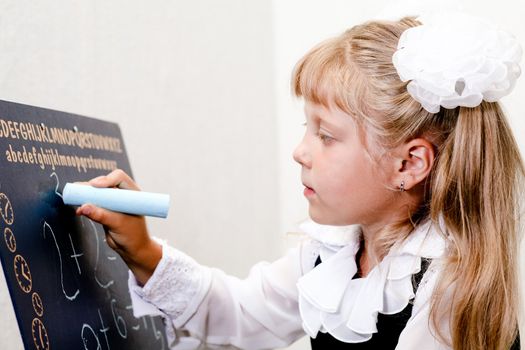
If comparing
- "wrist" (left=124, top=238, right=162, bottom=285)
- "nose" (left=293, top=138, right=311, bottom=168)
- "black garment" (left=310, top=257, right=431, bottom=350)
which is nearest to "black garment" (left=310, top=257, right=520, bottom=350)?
"black garment" (left=310, top=257, right=431, bottom=350)

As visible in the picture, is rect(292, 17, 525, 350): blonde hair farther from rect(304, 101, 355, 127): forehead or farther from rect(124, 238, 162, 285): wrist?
rect(124, 238, 162, 285): wrist

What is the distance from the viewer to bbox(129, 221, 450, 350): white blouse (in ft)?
3.20

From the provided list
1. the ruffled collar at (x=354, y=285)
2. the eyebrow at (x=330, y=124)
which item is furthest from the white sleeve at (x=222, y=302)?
the eyebrow at (x=330, y=124)

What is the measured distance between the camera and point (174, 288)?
1.03m

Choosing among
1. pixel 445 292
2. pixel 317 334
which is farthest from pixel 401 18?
pixel 317 334

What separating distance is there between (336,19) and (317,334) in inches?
37.8

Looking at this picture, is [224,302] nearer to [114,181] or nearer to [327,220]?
[327,220]

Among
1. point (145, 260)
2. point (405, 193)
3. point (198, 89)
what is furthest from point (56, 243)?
point (198, 89)

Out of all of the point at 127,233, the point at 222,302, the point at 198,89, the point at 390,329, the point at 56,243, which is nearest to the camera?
the point at 56,243

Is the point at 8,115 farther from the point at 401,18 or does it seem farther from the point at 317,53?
the point at 401,18

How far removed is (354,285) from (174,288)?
0.96ft

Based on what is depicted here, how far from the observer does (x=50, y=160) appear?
2.71ft

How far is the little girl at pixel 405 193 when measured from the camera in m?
0.90

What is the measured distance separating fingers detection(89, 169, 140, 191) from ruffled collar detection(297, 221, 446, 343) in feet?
1.12
